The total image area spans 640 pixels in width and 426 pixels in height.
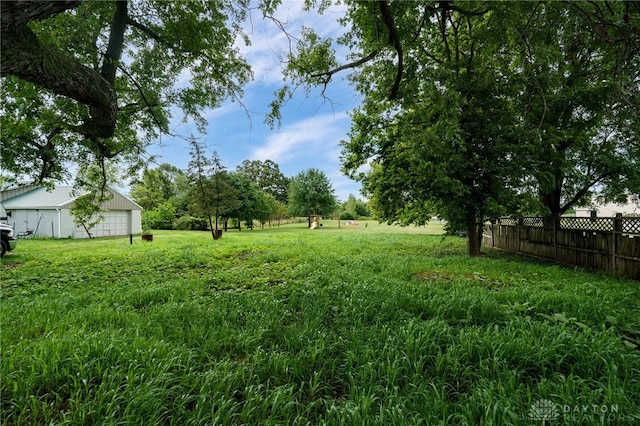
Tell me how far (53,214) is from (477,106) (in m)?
24.8

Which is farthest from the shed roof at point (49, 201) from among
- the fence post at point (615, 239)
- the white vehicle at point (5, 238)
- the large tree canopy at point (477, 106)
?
the fence post at point (615, 239)

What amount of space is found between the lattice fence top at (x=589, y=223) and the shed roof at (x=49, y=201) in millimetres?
24034

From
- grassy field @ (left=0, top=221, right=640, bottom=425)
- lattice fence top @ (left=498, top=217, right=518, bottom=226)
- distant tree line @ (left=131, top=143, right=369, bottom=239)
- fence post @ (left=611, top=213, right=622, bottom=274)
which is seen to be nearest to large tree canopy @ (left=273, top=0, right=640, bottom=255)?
lattice fence top @ (left=498, top=217, right=518, bottom=226)

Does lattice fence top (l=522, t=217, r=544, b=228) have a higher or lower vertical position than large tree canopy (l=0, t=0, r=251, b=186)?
lower

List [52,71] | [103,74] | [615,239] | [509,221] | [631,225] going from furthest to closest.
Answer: [509,221]
[615,239]
[631,225]
[103,74]
[52,71]

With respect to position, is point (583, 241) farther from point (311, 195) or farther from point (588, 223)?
point (311, 195)

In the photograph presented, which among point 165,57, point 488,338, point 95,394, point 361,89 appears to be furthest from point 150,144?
→ point 488,338

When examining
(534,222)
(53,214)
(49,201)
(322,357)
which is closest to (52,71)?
(322,357)

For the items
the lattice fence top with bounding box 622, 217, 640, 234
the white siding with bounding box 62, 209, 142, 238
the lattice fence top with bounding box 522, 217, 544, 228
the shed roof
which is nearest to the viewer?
the lattice fence top with bounding box 622, 217, 640, 234

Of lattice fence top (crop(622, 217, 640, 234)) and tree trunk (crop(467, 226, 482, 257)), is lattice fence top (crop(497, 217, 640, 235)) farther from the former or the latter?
tree trunk (crop(467, 226, 482, 257))

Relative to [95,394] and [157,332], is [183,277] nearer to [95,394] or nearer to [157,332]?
[157,332]

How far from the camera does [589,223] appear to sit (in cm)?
679

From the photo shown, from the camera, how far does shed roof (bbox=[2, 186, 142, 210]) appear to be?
18.0 metres

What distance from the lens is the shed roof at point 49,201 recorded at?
18000 millimetres
